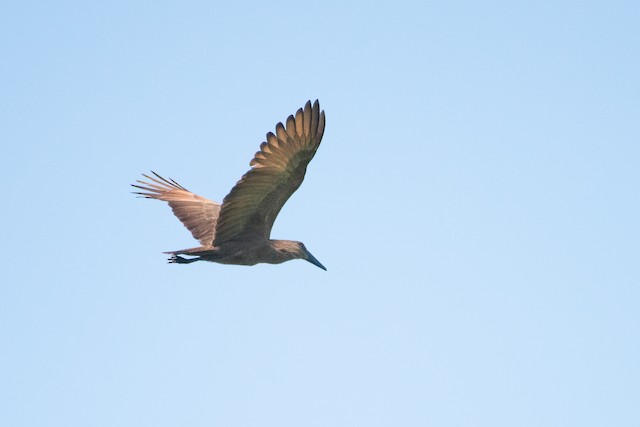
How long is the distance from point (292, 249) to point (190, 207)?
2.69 meters

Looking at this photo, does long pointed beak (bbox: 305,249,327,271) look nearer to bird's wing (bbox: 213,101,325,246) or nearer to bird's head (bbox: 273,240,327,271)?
bird's head (bbox: 273,240,327,271)


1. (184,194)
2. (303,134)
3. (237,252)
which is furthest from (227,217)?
(184,194)

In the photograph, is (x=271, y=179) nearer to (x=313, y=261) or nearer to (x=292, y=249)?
(x=292, y=249)

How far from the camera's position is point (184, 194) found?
19.1 metres

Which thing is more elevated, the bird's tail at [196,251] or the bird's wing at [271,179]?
the bird's wing at [271,179]

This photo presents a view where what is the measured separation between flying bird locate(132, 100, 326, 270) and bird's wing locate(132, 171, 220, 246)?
0.02 meters

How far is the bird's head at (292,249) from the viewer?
1622 cm

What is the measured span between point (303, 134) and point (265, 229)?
2011mm

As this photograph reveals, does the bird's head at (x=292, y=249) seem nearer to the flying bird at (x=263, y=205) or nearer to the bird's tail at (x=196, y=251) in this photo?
the flying bird at (x=263, y=205)

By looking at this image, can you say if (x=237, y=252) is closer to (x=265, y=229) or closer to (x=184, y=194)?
(x=265, y=229)

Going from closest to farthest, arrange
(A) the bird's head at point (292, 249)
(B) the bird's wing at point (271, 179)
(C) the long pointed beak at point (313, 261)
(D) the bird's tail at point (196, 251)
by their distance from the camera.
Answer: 1. (B) the bird's wing at point (271, 179)
2. (D) the bird's tail at point (196, 251)
3. (A) the bird's head at point (292, 249)
4. (C) the long pointed beak at point (313, 261)

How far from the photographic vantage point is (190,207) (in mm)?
18266

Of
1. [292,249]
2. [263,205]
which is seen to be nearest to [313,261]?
[292,249]

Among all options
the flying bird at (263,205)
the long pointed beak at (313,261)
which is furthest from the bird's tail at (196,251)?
the long pointed beak at (313,261)
